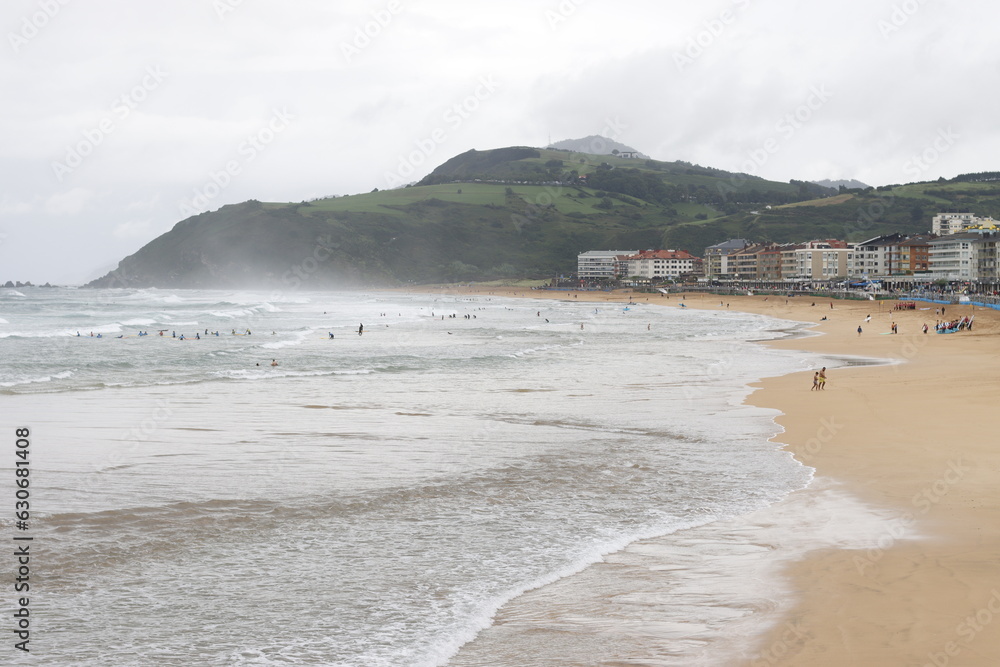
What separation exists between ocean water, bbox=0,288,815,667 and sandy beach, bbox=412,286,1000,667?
1423mm

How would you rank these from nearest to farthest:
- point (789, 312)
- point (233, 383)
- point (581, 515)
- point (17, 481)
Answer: point (581, 515), point (17, 481), point (233, 383), point (789, 312)

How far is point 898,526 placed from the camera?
11.2 metres

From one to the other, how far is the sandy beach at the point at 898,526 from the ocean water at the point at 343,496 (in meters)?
1.42

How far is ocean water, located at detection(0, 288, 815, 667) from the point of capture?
8188 millimetres

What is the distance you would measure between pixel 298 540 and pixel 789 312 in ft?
285

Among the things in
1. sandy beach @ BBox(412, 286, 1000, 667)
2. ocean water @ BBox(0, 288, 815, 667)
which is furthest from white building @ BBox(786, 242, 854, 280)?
ocean water @ BBox(0, 288, 815, 667)

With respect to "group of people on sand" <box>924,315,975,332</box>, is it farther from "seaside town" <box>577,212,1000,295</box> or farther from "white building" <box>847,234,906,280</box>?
"white building" <box>847,234,906,280</box>

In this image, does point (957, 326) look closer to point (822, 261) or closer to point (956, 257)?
point (956, 257)

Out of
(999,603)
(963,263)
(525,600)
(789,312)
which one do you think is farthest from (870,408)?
(963,263)

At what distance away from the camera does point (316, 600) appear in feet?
28.7

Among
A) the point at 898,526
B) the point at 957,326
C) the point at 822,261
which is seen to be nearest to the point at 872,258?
the point at 822,261

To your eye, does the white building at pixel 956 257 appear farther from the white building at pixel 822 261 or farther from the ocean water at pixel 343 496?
the ocean water at pixel 343 496

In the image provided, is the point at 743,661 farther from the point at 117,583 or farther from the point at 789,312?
the point at 789,312

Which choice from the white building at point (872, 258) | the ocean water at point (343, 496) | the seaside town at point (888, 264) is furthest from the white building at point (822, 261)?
the ocean water at point (343, 496)
